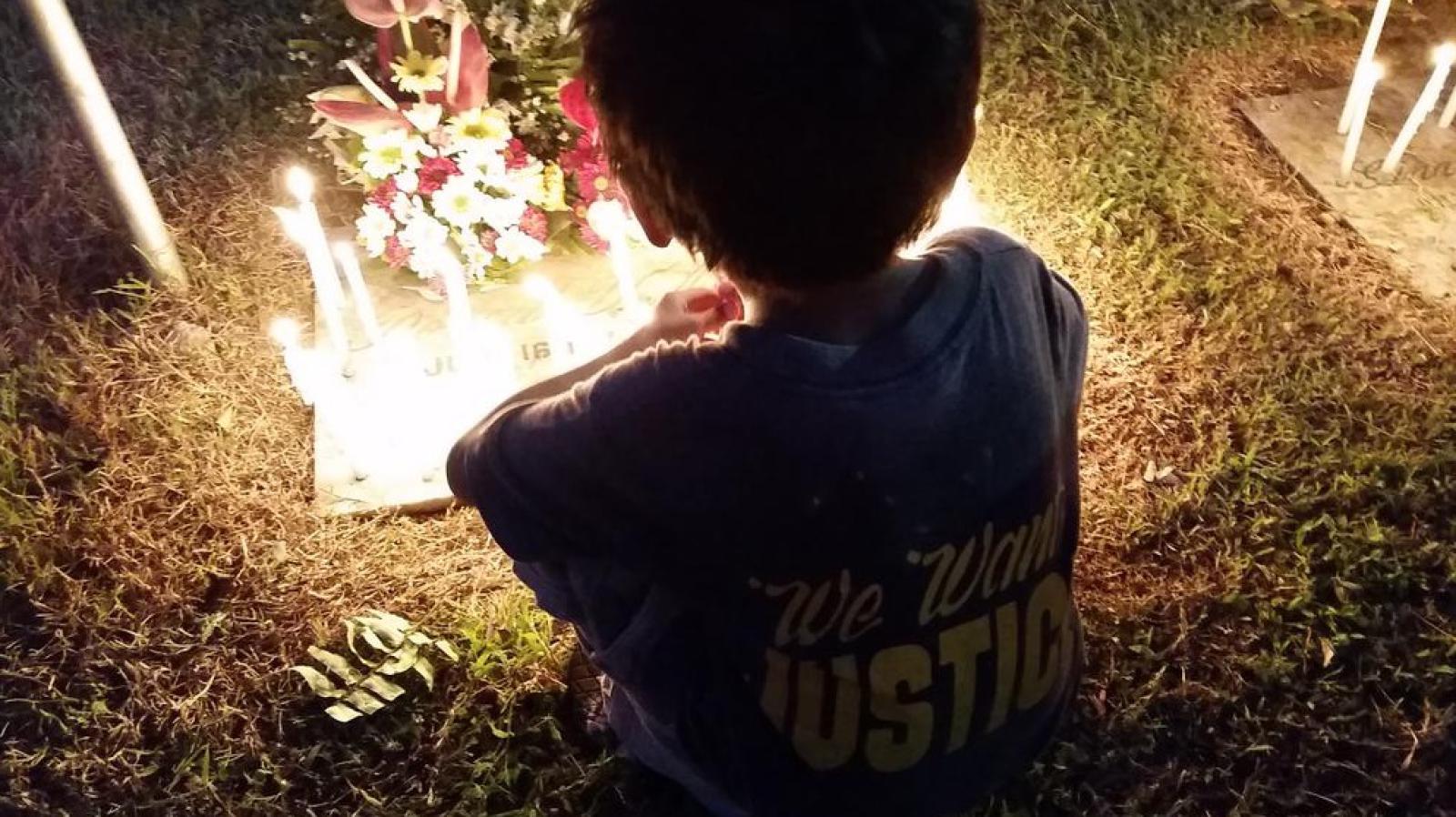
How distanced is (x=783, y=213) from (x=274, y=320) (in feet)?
5.87

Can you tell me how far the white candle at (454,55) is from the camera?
242cm

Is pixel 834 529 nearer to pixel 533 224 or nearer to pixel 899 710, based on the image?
pixel 899 710

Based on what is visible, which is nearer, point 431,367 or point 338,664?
point 338,664

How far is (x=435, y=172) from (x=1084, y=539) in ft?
4.79

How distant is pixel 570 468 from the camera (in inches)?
55.1

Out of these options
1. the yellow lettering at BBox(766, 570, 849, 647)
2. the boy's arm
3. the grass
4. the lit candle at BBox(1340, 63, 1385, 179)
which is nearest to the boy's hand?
the boy's arm

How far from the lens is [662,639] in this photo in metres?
1.57

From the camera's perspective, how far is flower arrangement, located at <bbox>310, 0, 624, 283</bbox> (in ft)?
8.20

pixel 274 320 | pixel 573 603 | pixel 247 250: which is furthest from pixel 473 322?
pixel 573 603

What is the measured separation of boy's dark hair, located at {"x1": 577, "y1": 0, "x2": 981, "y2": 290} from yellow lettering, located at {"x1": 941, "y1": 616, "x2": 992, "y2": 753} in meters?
0.43

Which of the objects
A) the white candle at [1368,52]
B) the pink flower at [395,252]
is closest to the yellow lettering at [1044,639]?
the pink flower at [395,252]

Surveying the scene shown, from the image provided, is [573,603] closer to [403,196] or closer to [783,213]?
[783,213]

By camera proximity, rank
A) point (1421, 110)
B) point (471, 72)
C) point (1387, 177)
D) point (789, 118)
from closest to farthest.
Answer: point (789, 118) → point (471, 72) → point (1421, 110) → point (1387, 177)

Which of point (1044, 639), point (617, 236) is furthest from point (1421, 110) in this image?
point (1044, 639)
